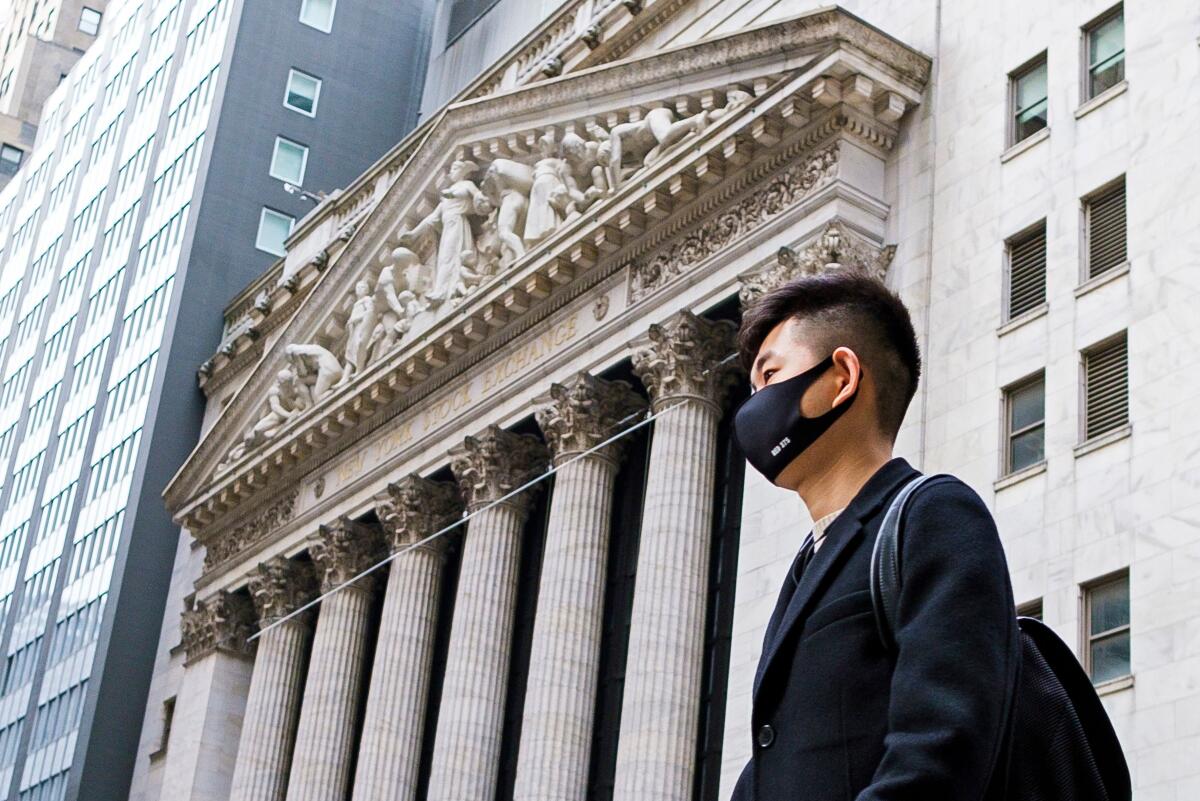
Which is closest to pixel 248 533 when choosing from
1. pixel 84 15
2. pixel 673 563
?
pixel 673 563

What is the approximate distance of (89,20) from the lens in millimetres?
125000

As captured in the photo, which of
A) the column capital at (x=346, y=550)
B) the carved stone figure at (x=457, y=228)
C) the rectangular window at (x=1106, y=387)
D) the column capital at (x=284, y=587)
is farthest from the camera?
the column capital at (x=284, y=587)

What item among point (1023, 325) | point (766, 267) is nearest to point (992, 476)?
point (1023, 325)

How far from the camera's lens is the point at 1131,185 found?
29.6m

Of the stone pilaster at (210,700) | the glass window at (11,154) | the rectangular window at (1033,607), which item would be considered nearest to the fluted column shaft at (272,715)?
the stone pilaster at (210,700)

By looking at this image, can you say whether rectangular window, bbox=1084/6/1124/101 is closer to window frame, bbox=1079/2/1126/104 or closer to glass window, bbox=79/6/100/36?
window frame, bbox=1079/2/1126/104

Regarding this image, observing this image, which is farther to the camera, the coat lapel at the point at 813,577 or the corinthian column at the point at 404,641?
the corinthian column at the point at 404,641

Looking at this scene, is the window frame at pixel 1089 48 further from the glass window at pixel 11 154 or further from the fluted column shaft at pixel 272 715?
the glass window at pixel 11 154

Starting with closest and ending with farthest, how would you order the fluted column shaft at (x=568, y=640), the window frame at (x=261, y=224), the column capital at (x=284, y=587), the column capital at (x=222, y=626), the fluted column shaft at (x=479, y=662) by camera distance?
1. the fluted column shaft at (x=568, y=640)
2. the fluted column shaft at (x=479, y=662)
3. the column capital at (x=284, y=587)
4. the column capital at (x=222, y=626)
5. the window frame at (x=261, y=224)

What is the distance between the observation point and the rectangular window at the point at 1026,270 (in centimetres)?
3098

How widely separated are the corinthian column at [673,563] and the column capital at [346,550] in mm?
11702

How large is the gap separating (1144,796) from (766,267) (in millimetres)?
12948

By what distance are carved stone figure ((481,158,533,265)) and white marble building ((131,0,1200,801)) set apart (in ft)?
0.31

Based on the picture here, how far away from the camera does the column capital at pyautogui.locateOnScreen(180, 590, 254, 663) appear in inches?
2085
